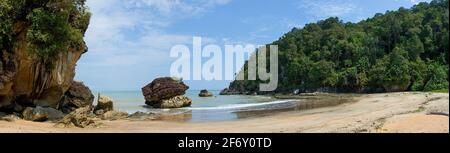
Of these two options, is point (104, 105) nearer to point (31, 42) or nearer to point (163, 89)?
point (31, 42)

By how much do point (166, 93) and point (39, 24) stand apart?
2990cm

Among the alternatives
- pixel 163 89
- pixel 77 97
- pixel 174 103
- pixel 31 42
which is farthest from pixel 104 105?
pixel 163 89

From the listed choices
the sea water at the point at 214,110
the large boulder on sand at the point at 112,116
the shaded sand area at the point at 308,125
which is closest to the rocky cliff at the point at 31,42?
the shaded sand area at the point at 308,125

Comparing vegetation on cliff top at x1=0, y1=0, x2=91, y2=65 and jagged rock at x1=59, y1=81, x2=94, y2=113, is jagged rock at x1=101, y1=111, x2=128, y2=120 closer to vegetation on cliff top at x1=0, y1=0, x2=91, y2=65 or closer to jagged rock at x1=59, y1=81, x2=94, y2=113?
jagged rock at x1=59, y1=81, x2=94, y2=113

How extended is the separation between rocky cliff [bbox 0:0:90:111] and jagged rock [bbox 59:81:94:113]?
7.04 m

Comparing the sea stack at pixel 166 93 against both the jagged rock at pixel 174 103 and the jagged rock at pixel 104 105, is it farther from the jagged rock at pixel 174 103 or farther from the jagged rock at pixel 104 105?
the jagged rock at pixel 104 105

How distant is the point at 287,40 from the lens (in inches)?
5281

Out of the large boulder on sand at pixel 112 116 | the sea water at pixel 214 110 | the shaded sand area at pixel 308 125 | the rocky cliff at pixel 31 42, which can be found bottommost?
the sea water at pixel 214 110

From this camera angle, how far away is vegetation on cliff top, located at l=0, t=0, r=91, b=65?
67.5 ft

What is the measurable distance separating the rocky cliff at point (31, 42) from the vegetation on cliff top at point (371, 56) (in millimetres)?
52992

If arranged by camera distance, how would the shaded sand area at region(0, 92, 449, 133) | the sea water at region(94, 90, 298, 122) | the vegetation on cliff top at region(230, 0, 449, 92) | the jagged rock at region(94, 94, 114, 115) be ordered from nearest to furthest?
1. the shaded sand area at region(0, 92, 449, 133)
2. the sea water at region(94, 90, 298, 122)
3. the jagged rock at region(94, 94, 114, 115)
4. the vegetation on cliff top at region(230, 0, 449, 92)

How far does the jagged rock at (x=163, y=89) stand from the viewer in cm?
5034

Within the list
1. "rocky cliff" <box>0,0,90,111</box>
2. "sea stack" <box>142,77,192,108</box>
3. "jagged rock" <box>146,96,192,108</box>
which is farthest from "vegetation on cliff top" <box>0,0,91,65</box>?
"sea stack" <box>142,77,192,108</box>
